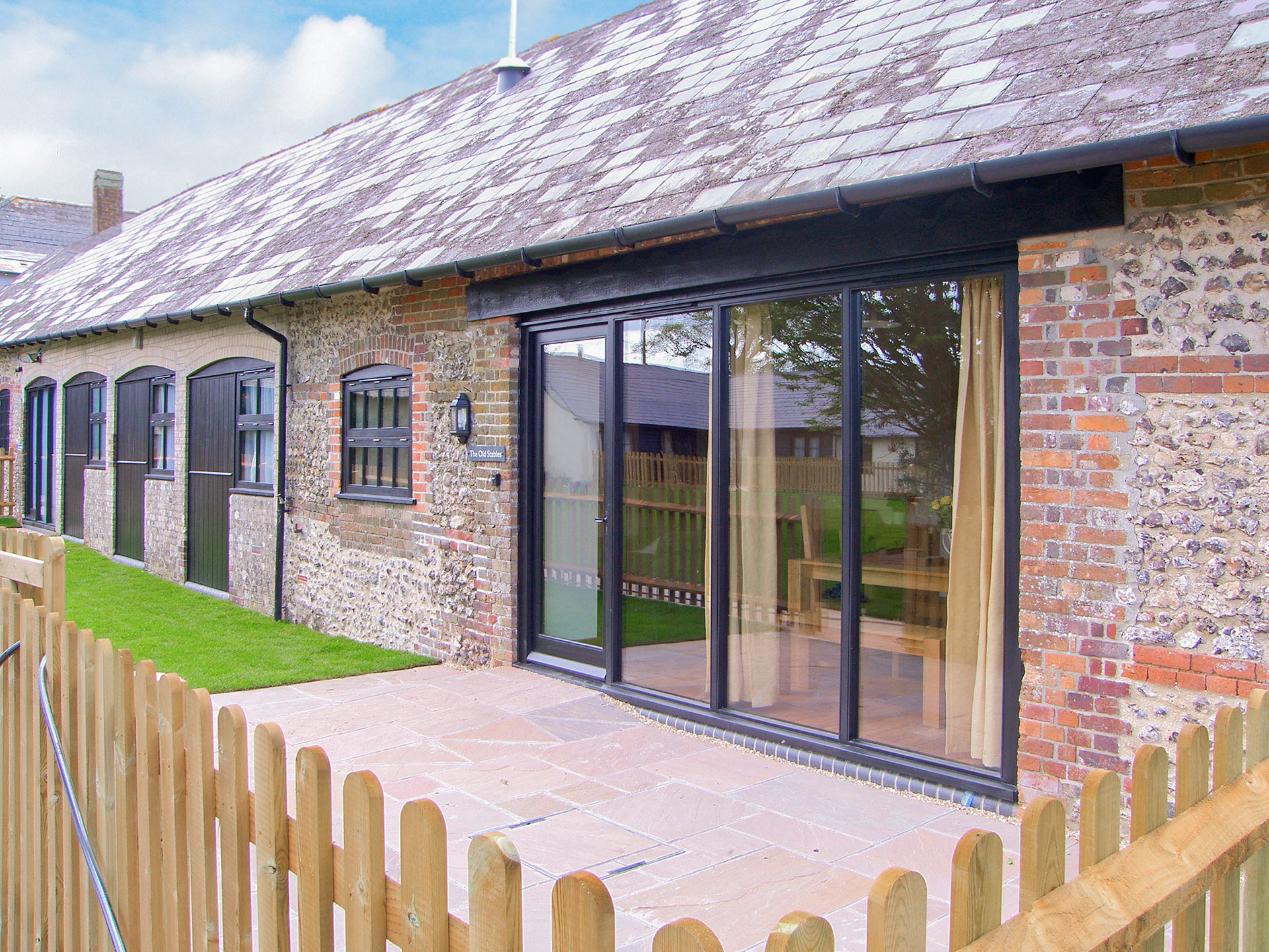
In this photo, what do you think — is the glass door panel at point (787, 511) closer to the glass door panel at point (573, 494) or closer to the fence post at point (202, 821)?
the glass door panel at point (573, 494)

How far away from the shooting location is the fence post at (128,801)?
2.41m

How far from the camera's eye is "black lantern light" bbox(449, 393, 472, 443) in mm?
7250

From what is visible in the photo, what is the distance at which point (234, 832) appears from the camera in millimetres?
1974

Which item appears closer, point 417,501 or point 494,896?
point 494,896

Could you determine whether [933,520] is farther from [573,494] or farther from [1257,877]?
[573,494]

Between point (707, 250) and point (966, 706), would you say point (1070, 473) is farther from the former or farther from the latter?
point (707, 250)

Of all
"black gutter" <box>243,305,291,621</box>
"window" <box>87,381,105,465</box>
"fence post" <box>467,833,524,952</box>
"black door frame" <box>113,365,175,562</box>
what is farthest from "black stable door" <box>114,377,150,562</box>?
"fence post" <box>467,833,524,952</box>

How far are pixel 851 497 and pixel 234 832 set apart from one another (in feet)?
11.8

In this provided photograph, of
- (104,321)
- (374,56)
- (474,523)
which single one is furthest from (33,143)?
(474,523)

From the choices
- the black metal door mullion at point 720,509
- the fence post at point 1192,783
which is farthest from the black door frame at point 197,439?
the fence post at point 1192,783

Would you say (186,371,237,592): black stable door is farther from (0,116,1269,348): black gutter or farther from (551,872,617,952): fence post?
(551,872,617,952): fence post

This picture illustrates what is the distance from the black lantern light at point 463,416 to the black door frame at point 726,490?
19.0 inches

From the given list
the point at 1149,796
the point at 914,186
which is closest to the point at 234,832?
the point at 1149,796

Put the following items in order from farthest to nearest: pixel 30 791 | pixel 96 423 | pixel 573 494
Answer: pixel 96 423, pixel 573 494, pixel 30 791
